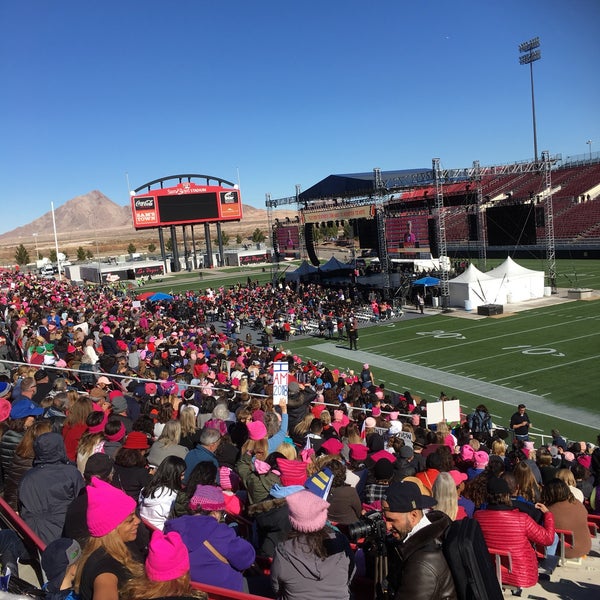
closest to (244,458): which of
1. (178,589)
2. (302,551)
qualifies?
(302,551)

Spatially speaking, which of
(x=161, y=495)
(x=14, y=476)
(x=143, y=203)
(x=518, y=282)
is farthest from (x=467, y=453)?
(x=143, y=203)

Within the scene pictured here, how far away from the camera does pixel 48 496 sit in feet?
16.2

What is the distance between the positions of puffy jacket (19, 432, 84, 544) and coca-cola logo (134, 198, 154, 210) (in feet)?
200

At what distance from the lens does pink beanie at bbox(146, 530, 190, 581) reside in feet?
9.99

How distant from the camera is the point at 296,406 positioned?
10.5 m

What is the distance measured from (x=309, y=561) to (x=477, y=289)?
102 ft

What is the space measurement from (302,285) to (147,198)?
27740 millimetres

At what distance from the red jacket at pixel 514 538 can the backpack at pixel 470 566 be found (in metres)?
1.83

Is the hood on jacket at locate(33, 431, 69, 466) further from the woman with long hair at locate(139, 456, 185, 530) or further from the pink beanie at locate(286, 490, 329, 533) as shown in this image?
the pink beanie at locate(286, 490, 329, 533)

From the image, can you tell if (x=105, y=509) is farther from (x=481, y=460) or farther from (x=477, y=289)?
(x=477, y=289)

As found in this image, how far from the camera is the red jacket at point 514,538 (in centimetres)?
465

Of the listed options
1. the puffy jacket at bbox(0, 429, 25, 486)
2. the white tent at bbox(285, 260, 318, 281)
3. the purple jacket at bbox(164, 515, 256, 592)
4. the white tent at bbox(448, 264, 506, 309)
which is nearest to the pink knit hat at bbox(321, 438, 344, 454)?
the purple jacket at bbox(164, 515, 256, 592)

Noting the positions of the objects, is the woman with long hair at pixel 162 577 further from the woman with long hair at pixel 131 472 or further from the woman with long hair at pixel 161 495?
the woman with long hair at pixel 131 472

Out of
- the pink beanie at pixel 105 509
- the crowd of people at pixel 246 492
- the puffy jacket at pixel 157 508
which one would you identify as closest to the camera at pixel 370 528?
the crowd of people at pixel 246 492
